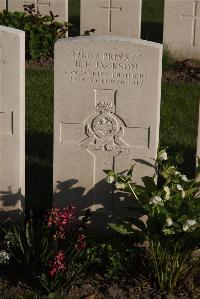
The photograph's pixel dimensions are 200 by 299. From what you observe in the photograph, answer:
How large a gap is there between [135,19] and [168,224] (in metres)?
7.15

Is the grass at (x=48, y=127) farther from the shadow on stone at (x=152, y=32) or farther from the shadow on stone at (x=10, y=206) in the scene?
the shadow on stone at (x=152, y=32)

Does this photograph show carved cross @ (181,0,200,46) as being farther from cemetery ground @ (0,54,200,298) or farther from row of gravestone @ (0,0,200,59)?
cemetery ground @ (0,54,200,298)

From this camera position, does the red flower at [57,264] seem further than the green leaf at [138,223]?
No

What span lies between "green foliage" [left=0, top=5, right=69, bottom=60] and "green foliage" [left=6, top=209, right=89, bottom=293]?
6.12 m

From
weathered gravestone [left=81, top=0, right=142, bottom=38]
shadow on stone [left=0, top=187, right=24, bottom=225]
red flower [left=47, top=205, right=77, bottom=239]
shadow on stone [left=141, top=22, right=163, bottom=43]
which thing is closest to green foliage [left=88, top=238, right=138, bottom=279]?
red flower [left=47, top=205, right=77, bottom=239]

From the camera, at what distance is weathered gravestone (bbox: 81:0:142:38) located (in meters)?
11.2

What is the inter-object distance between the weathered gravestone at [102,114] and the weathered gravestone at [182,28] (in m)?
6.36

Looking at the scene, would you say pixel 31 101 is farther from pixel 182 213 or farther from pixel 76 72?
pixel 182 213

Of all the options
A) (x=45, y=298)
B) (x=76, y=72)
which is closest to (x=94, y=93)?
(x=76, y=72)

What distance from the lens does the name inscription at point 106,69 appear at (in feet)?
16.4

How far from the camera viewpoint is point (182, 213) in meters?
4.65

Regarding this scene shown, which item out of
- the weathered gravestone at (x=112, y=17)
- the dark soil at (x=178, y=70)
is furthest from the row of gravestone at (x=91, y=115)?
the weathered gravestone at (x=112, y=17)

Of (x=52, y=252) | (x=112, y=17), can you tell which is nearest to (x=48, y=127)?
(x=52, y=252)

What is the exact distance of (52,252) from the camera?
4711mm
